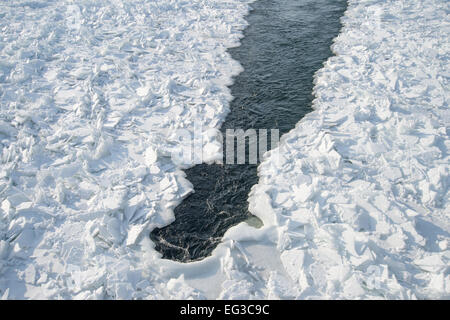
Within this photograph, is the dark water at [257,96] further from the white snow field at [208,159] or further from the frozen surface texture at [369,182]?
the frozen surface texture at [369,182]

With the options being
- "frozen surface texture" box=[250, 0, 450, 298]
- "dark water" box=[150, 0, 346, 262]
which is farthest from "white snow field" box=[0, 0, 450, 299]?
"dark water" box=[150, 0, 346, 262]

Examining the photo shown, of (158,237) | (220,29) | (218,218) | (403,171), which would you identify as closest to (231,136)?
(218,218)

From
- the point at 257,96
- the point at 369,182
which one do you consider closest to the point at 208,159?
the point at 257,96

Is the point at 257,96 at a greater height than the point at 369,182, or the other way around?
the point at 257,96

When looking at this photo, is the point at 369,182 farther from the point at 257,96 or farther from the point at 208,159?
the point at 257,96

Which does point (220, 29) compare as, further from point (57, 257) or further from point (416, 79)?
point (57, 257)

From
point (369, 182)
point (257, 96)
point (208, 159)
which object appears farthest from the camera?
point (257, 96)
